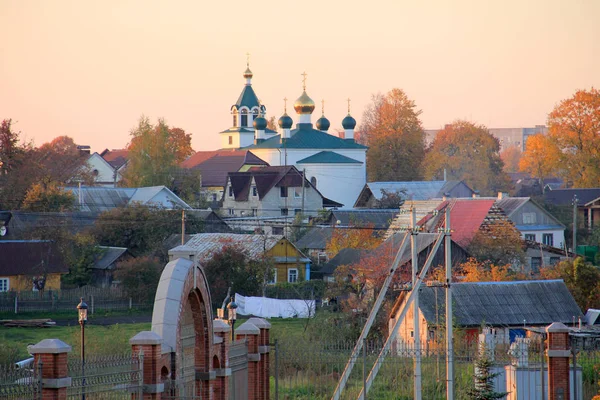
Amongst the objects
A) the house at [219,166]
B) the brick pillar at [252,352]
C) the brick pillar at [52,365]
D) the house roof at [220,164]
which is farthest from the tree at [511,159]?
the brick pillar at [52,365]

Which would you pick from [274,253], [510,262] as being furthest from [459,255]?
[274,253]

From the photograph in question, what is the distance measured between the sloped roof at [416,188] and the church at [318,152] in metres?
5.83

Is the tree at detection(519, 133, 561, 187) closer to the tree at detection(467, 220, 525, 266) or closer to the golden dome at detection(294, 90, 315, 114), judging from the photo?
the golden dome at detection(294, 90, 315, 114)

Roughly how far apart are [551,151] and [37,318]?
44339 mm

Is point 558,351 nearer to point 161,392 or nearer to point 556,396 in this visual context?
point 556,396

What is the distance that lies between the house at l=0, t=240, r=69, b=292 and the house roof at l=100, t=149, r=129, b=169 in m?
57.0

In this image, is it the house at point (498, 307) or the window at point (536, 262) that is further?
the window at point (536, 262)

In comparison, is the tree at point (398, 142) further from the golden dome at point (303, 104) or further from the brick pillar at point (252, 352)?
the brick pillar at point (252, 352)

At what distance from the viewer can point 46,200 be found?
49281mm

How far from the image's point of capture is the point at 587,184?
70875mm

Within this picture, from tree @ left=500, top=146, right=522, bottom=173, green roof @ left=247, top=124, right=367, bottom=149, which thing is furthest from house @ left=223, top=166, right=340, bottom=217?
tree @ left=500, top=146, right=522, bottom=173

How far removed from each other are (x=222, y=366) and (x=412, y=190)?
197 feet

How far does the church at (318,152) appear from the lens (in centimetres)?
7944

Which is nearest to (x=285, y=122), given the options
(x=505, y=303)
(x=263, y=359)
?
(x=505, y=303)
